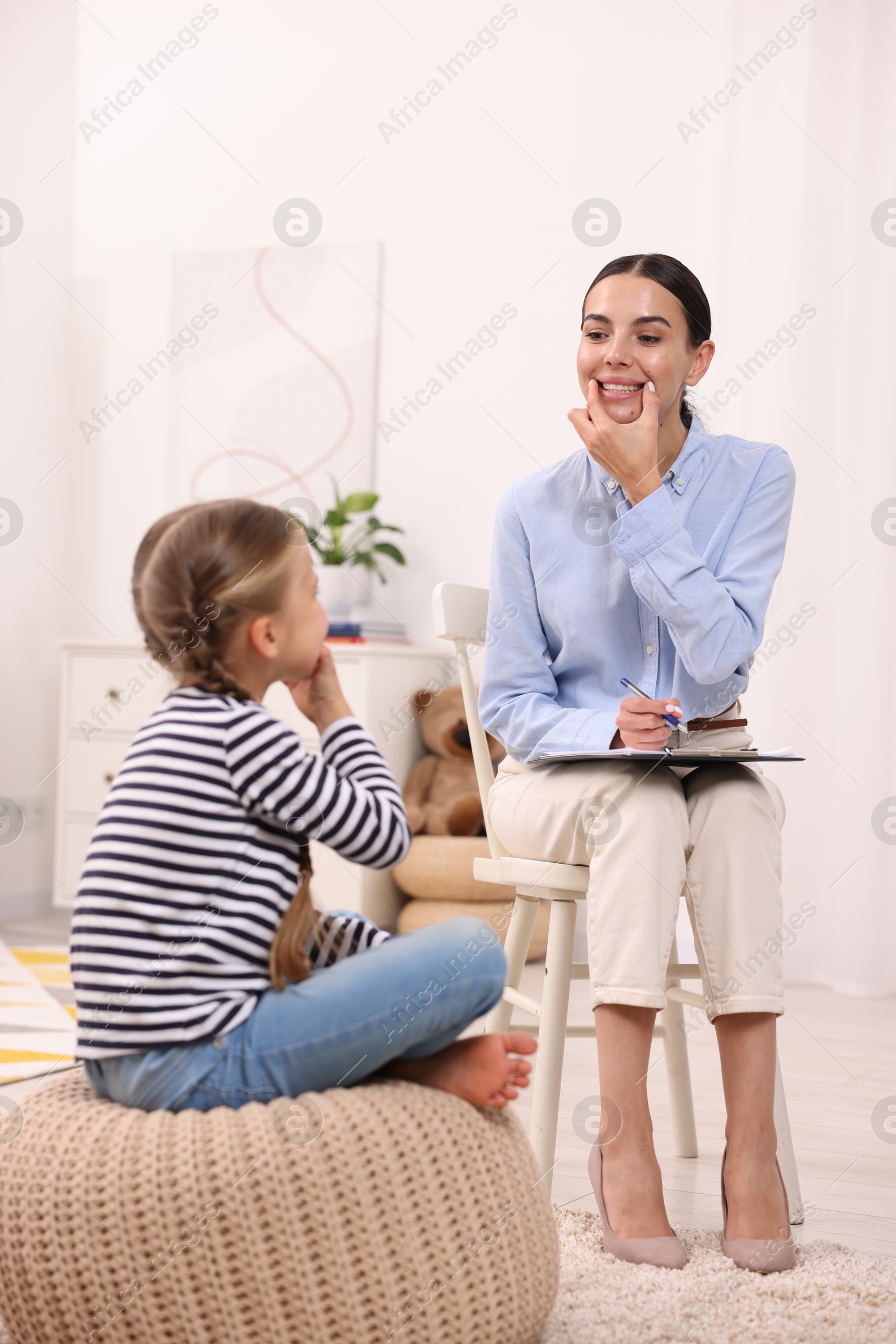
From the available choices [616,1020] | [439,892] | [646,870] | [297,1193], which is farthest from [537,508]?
[439,892]

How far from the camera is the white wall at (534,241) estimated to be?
2.93 metres

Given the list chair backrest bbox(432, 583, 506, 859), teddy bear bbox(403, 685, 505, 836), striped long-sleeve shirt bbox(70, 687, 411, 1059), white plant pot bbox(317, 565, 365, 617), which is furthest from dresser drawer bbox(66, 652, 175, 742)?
striped long-sleeve shirt bbox(70, 687, 411, 1059)

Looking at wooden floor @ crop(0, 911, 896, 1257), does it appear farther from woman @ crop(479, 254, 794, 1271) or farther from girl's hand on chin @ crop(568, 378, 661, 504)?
girl's hand on chin @ crop(568, 378, 661, 504)

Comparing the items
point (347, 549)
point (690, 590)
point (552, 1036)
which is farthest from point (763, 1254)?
point (347, 549)

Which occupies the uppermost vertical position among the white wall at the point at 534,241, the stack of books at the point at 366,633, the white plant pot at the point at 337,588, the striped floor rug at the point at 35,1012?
the white wall at the point at 534,241

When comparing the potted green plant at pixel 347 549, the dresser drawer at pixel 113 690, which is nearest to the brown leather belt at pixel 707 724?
the potted green plant at pixel 347 549

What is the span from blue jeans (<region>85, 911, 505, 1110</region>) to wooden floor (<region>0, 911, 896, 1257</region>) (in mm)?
565

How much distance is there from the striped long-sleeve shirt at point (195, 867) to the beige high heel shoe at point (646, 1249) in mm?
465

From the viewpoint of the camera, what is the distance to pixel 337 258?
3.52 m

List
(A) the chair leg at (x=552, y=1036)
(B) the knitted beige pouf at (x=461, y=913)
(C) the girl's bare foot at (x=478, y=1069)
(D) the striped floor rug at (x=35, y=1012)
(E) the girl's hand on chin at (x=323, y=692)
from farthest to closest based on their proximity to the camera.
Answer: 1. (B) the knitted beige pouf at (x=461, y=913)
2. (D) the striped floor rug at (x=35, y=1012)
3. (A) the chair leg at (x=552, y=1036)
4. (E) the girl's hand on chin at (x=323, y=692)
5. (C) the girl's bare foot at (x=478, y=1069)

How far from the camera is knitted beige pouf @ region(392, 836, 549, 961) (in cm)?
290

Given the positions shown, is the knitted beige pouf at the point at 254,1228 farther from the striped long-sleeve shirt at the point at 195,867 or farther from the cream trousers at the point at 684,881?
the cream trousers at the point at 684,881

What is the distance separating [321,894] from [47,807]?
1.16 metres

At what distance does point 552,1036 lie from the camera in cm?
134
